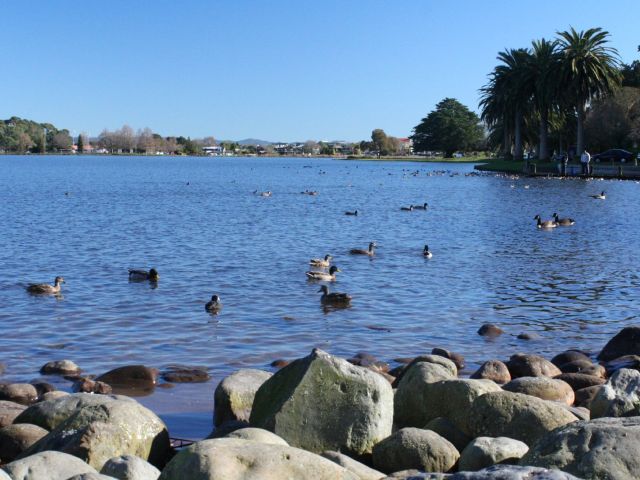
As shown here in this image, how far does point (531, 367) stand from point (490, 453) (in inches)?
212

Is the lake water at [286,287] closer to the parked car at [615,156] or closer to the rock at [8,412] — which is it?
the rock at [8,412]

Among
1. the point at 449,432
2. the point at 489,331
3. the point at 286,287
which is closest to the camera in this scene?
the point at 449,432

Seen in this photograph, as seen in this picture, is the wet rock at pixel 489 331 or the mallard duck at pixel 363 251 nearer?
the wet rock at pixel 489 331

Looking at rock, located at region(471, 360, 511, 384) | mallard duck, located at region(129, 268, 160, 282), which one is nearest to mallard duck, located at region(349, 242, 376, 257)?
mallard duck, located at region(129, 268, 160, 282)

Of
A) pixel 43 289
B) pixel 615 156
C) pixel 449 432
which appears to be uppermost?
pixel 615 156

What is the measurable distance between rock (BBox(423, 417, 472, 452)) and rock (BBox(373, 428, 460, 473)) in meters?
0.56

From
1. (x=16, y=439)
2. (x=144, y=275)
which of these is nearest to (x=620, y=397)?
(x=16, y=439)

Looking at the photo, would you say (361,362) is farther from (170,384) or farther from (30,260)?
(30,260)

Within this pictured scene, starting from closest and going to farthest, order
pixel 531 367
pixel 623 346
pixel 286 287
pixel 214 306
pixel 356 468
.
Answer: pixel 356 468 < pixel 531 367 < pixel 623 346 < pixel 214 306 < pixel 286 287

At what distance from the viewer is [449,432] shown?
8.72 metres

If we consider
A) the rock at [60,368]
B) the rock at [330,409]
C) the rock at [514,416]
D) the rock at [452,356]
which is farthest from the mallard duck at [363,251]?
the rock at [330,409]

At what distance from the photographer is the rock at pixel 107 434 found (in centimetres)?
758

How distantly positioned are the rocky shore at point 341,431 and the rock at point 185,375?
2382 mm

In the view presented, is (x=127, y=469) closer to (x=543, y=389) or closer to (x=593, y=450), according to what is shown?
(x=593, y=450)
